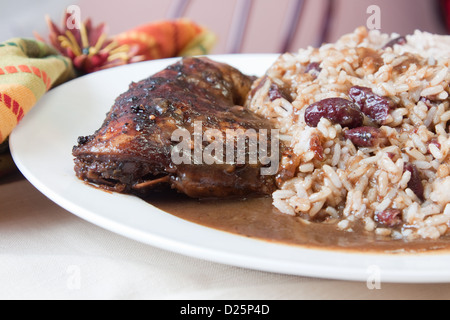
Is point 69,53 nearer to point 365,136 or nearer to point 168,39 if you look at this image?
point 168,39

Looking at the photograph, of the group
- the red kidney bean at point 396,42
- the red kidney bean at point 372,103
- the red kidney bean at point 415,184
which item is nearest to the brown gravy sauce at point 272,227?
the red kidney bean at point 415,184

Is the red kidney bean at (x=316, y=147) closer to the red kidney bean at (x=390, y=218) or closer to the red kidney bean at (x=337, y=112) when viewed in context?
the red kidney bean at (x=337, y=112)

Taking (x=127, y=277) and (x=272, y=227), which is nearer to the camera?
(x=127, y=277)

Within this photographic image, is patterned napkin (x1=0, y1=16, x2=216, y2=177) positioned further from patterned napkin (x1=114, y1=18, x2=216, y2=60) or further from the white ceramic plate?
the white ceramic plate

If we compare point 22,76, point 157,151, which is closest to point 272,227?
point 157,151

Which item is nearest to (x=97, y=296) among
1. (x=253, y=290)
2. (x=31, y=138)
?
(x=253, y=290)

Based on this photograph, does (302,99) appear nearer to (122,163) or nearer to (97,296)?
(122,163)
